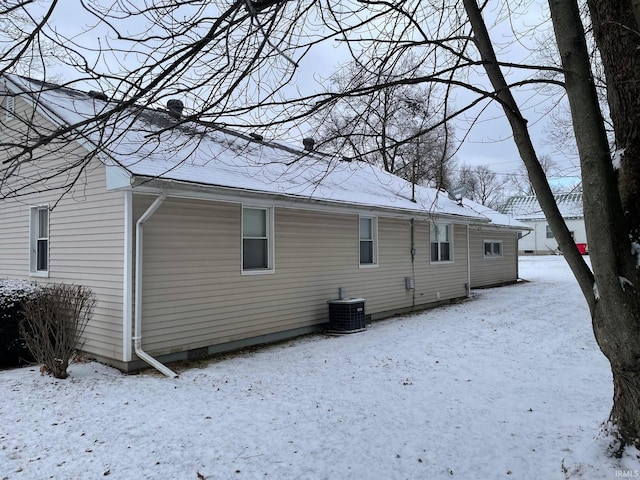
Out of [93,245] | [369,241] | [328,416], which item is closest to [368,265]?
[369,241]

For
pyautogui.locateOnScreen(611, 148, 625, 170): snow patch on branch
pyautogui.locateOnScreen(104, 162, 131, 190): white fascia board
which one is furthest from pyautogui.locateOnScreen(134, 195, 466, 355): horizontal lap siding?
pyautogui.locateOnScreen(611, 148, 625, 170): snow patch on branch

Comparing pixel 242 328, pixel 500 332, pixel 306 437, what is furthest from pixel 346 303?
pixel 306 437

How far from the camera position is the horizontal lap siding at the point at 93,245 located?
273 inches

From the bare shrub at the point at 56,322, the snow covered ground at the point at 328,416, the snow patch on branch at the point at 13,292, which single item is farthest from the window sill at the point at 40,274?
the snow covered ground at the point at 328,416

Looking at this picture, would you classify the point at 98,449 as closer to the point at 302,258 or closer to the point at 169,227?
the point at 169,227

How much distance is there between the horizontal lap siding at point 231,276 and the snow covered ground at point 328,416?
677 mm

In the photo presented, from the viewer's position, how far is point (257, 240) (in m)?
8.79

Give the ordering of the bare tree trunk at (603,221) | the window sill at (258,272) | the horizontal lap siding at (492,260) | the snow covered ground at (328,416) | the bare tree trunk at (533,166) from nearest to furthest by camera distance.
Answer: the bare tree trunk at (603,221) → the bare tree trunk at (533,166) → the snow covered ground at (328,416) → the window sill at (258,272) → the horizontal lap siding at (492,260)

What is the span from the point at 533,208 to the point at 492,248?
26.7m

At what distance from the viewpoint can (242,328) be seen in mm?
8336

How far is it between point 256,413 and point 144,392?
1.68 metres

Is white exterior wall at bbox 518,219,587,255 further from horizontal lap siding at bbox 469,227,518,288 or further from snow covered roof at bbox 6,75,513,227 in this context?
snow covered roof at bbox 6,75,513,227

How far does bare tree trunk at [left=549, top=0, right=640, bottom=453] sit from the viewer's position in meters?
3.00

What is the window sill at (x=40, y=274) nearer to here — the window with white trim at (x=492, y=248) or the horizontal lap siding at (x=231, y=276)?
the horizontal lap siding at (x=231, y=276)
